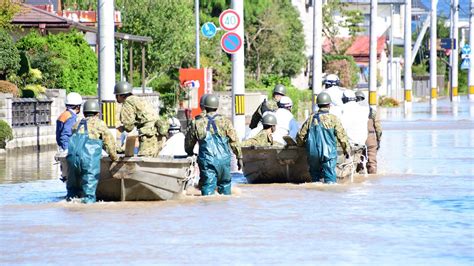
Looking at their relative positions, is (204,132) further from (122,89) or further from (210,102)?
(122,89)

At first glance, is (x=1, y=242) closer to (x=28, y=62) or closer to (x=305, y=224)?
(x=305, y=224)

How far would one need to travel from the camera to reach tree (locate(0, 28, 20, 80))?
38625 millimetres

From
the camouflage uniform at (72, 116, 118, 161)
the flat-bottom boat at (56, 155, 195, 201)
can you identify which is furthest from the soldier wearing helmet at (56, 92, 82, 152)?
the camouflage uniform at (72, 116, 118, 161)

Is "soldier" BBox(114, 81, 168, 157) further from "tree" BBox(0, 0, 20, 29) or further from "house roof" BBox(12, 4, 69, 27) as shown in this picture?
"house roof" BBox(12, 4, 69, 27)


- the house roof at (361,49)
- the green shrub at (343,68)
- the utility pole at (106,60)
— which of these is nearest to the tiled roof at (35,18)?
the utility pole at (106,60)

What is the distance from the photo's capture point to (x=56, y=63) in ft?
139

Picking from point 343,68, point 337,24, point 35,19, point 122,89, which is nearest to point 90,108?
point 122,89

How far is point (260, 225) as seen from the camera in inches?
638

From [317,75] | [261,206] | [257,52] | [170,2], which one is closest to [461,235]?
[261,206]

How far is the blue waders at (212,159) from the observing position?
64.7ft

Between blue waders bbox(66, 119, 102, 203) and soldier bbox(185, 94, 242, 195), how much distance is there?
177 centimetres

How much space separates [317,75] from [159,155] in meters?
21.6

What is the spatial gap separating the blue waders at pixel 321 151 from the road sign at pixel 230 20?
8.73 metres

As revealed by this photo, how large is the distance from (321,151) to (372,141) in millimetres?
4076
